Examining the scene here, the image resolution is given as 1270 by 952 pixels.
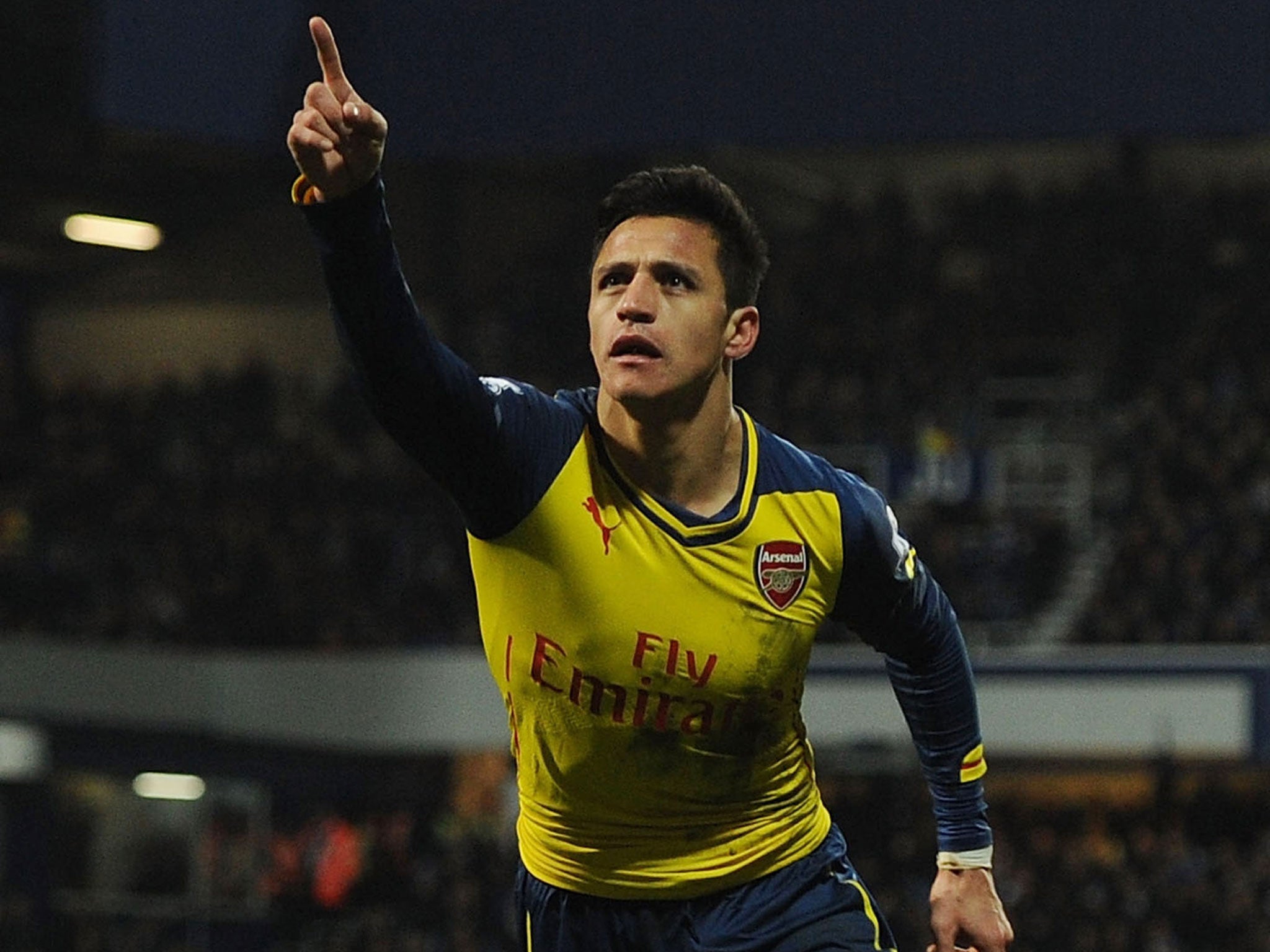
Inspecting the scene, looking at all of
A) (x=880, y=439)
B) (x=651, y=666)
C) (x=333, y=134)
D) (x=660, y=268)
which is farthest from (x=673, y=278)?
(x=880, y=439)

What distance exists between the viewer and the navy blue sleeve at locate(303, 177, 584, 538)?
10.3 ft

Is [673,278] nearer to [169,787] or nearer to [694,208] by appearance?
[694,208]

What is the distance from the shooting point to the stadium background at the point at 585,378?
59.6 feet

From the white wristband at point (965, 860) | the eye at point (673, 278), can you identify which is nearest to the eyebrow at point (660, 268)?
the eye at point (673, 278)

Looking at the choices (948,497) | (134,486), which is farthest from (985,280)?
(134,486)

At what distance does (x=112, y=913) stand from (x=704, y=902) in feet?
64.6

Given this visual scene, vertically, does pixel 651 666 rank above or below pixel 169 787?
above

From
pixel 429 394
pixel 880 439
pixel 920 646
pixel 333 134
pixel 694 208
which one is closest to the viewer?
pixel 333 134

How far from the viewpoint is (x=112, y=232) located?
961 inches

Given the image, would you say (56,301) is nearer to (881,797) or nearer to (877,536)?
(881,797)

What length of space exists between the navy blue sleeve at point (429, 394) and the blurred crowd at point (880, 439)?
15339 millimetres

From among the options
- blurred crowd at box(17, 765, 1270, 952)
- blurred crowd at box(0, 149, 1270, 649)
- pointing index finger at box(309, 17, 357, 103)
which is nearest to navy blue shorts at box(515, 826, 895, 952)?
pointing index finger at box(309, 17, 357, 103)

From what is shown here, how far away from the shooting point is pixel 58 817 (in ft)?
74.1

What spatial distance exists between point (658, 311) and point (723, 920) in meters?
1.14
